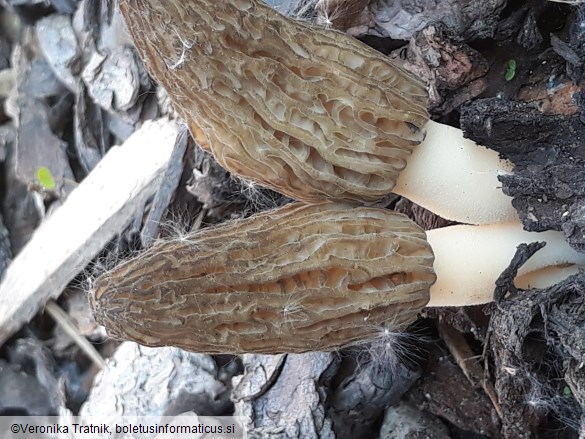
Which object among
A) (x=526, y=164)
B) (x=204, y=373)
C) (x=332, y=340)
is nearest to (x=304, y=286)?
(x=332, y=340)

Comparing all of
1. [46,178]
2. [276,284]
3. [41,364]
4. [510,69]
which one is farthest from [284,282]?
[46,178]

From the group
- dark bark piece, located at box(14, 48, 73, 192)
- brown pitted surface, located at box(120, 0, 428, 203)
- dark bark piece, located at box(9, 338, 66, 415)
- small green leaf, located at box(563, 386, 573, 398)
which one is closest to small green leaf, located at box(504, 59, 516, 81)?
brown pitted surface, located at box(120, 0, 428, 203)

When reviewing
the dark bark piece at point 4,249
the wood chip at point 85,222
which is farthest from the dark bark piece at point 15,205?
the wood chip at point 85,222

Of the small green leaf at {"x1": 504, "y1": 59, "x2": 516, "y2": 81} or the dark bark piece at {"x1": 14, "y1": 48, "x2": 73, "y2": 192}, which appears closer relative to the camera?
the small green leaf at {"x1": 504, "y1": 59, "x2": 516, "y2": 81}

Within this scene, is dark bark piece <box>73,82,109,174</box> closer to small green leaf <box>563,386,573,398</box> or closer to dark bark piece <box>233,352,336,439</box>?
dark bark piece <box>233,352,336,439</box>

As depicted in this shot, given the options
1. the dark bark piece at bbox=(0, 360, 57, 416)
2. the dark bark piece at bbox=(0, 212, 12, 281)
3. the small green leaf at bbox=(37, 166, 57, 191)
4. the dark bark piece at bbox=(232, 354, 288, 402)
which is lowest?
the dark bark piece at bbox=(0, 360, 57, 416)

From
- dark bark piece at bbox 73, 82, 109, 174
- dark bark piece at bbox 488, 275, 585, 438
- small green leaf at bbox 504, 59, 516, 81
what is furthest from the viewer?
dark bark piece at bbox 73, 82, 109, 174

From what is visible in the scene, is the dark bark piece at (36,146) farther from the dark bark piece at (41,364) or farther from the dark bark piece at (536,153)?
the dark bark piece at (536,153)

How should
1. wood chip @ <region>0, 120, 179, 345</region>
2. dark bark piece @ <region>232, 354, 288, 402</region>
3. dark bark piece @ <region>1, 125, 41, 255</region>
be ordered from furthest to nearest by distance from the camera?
dark bark piece @ <region>1, 125, 41, 255</region> → wood chip @ <region>0, 120, 179, 345</region> → dark bark piece @ <region>232, 354, 288, 402</region>

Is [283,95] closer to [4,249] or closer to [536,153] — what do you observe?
[536,153]
